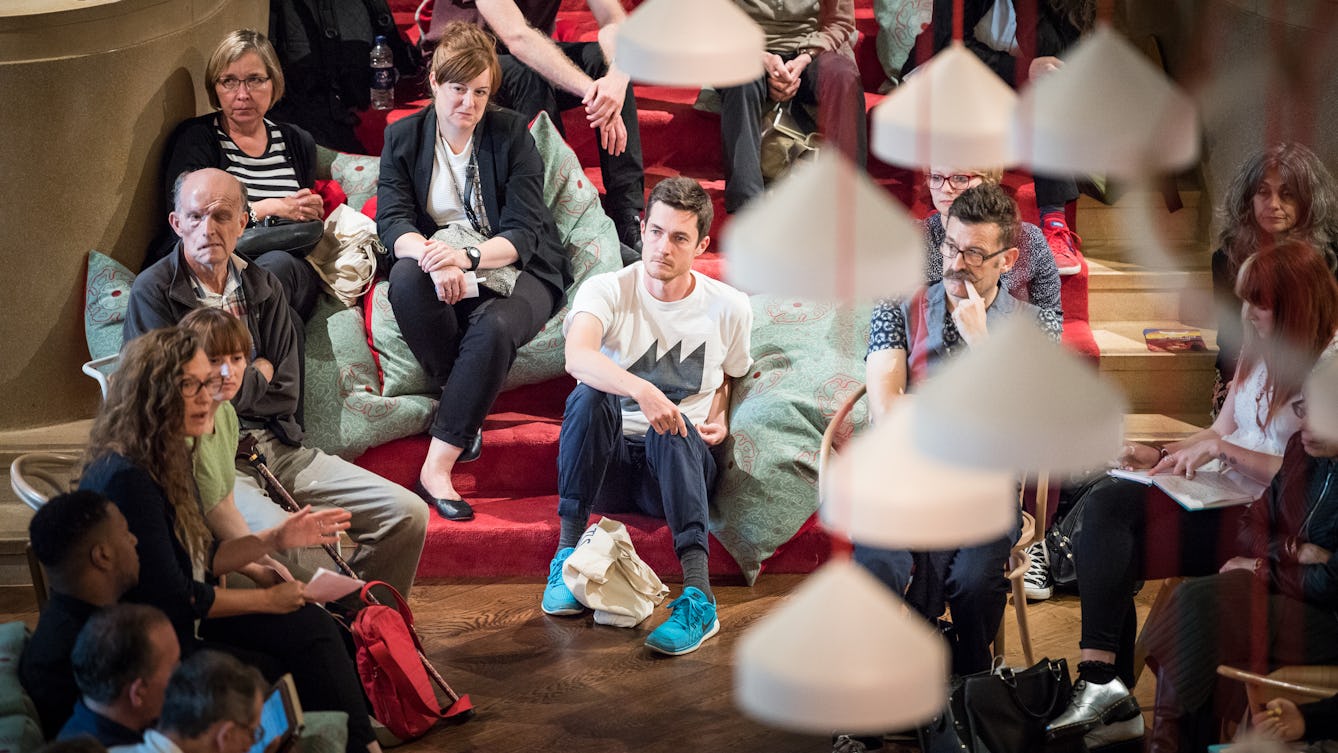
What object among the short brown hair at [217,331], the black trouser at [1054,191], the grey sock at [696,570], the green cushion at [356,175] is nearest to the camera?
the short brown hair at [217,331]

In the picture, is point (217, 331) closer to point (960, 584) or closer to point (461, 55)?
point (461, 55)

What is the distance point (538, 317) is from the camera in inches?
175

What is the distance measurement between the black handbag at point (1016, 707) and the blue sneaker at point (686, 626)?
2.78 ft

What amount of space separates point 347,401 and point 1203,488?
2.29 meters

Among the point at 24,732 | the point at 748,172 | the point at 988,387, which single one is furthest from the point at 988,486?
the point at 748,172

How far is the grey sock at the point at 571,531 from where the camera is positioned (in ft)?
13.2

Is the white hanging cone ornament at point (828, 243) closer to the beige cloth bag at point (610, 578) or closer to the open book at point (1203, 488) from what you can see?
the open book at point (1203, 488)

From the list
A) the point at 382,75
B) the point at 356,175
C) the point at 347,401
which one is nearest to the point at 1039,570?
the point at 347,401

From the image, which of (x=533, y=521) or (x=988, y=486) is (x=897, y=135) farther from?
(x=533, y=521)

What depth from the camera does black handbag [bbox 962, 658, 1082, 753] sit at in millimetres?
3188

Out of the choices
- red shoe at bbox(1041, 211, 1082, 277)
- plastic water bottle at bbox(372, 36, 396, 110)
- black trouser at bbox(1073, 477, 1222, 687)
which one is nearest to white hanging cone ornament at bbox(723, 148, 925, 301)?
black trouser at bbox(1073, 477, 1222, 687)

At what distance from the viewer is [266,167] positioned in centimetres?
451

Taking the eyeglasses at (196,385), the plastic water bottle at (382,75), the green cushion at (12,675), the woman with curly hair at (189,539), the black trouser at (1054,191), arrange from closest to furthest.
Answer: the green cushion at (12,675) → the woman with curly hair at (189,539) → the eyeglasses at (196,385) → the black trouser at (1054,191) → the plastic water bottle at (382,75)

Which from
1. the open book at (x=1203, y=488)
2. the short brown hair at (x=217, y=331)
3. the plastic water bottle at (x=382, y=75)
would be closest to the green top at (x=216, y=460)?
the short brown hair at (x=217, y=331)
